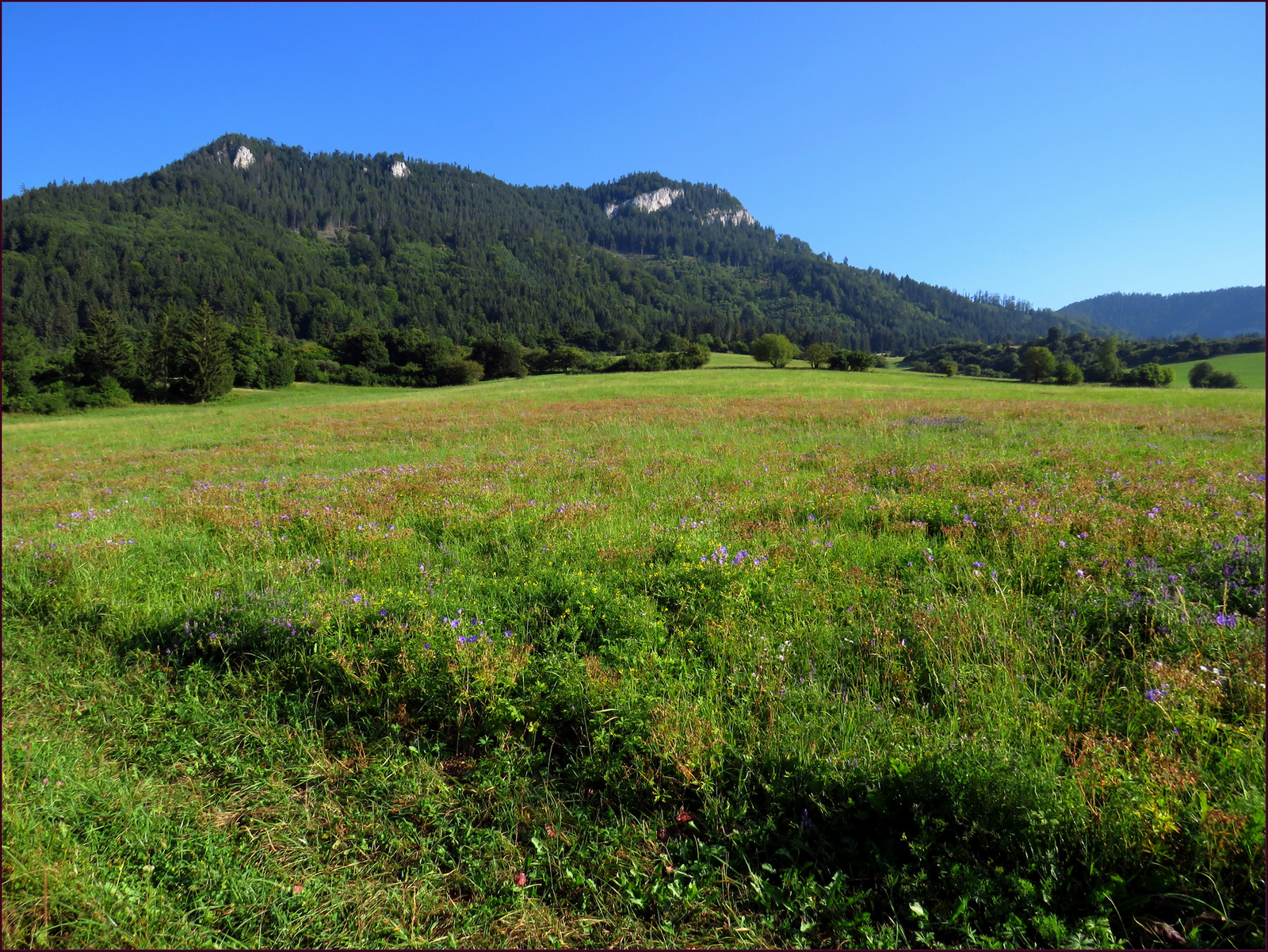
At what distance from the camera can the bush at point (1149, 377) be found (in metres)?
65.5

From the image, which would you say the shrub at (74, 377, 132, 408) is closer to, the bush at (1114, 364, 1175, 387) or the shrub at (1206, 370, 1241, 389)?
the shrub at (1206, 370, 1241, 389)

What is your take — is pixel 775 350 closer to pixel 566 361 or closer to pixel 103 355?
pixel 566 361

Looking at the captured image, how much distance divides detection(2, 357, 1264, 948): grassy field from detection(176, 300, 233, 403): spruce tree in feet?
228

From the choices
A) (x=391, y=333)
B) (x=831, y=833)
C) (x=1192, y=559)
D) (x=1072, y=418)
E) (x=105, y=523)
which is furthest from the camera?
(x=391, y=333)

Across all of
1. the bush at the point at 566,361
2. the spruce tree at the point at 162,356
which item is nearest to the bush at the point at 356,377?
the spruce tree at the point at 162,356

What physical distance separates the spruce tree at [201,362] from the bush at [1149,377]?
A: 105 m

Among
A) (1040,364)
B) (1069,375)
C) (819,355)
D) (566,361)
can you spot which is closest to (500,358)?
(566,361)

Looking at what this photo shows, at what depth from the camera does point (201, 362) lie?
62.5 meters

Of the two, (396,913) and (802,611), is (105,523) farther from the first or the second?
(802,611)

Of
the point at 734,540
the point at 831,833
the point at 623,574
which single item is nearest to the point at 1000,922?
the point at 831,833

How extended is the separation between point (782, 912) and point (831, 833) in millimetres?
523

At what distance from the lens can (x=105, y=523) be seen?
8.76 metres

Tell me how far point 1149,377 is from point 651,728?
92.4 meters

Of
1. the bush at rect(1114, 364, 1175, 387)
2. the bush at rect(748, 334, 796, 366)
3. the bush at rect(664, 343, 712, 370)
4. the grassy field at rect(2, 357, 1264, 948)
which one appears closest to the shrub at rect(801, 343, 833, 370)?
the bush at rect(748, 334, 796, 366)
